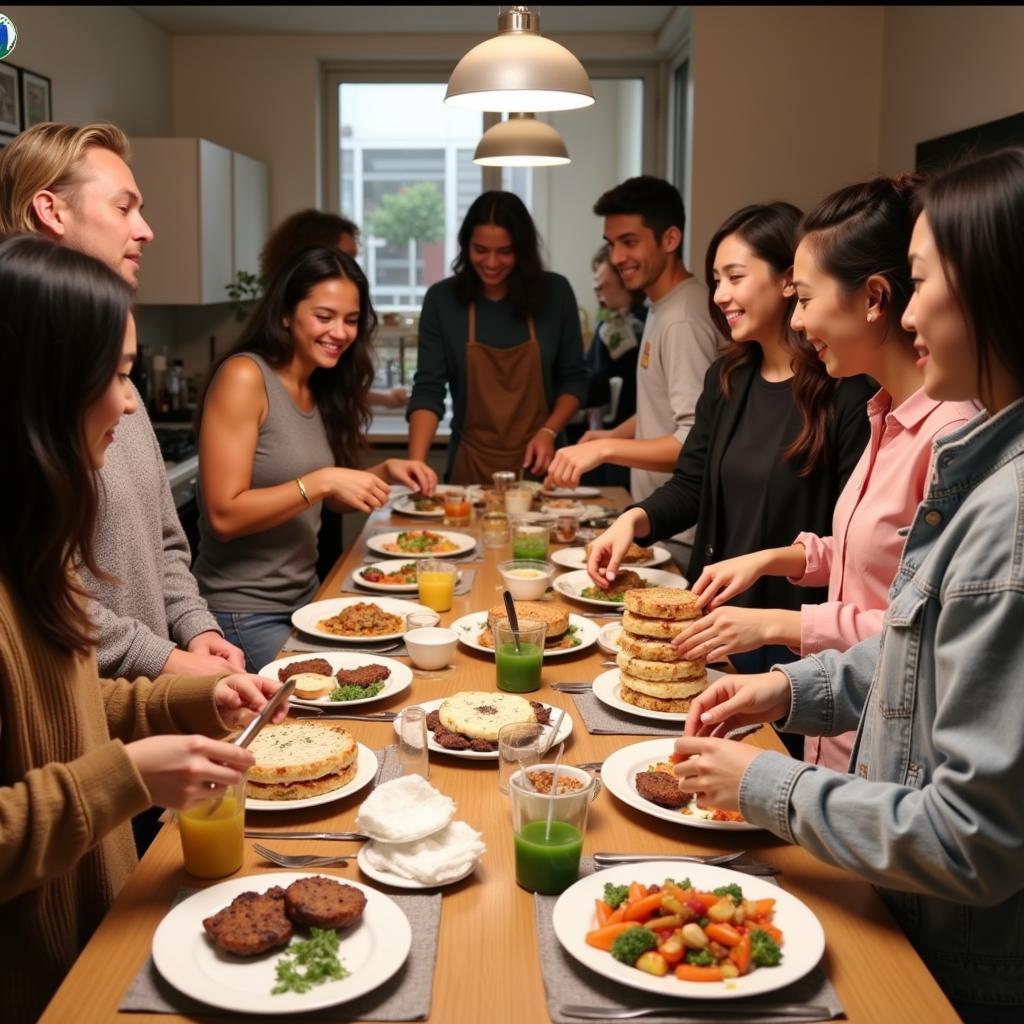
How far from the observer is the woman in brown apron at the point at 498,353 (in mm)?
4406

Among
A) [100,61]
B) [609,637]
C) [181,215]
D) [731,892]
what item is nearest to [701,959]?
[731,892]

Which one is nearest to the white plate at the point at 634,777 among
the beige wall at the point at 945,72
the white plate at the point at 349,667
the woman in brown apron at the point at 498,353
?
the white plate at the point at 349,667

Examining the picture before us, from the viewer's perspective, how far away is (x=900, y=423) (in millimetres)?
1895

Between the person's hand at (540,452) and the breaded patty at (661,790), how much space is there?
2.57m

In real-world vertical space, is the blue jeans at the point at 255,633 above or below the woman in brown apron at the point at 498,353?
below

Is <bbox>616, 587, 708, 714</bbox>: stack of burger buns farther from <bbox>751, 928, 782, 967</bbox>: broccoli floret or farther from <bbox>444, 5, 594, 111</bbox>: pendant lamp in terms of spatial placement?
<bbox>444, 5, 594, 111</bbox>: pendant lamp

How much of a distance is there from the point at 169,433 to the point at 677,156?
3182 millimetres

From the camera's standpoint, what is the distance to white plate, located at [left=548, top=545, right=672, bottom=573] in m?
2.98

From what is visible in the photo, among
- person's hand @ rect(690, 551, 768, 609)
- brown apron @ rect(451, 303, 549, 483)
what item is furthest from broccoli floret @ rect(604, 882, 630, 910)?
brown apron @ rect(451, 303, 549, 483)

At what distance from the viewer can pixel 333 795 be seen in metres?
1.55

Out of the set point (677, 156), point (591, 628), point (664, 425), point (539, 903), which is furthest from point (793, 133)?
point (539, 903)

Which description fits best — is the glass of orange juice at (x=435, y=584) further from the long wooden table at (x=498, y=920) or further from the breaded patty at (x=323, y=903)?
the breaded patty at (x=323, y=903)

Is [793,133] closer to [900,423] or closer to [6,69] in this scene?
[6,69]

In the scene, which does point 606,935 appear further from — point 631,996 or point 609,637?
point 609,637
